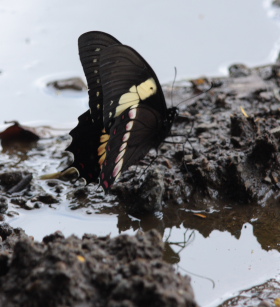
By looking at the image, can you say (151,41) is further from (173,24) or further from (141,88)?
(141,88)

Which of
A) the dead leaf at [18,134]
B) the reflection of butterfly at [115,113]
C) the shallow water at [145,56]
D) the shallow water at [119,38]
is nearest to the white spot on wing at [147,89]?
the reflection of butterfly at [115,113]

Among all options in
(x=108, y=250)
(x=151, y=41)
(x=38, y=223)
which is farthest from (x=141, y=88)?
(x=151, y=41)

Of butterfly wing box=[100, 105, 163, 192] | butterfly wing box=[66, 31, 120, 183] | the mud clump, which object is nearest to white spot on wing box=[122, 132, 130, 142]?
butterfly wing box=[100, 105, 163, 192]

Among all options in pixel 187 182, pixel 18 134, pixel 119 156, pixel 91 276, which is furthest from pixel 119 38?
pixel 91 276

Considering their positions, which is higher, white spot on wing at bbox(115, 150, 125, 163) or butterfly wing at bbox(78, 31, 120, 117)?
butterfly wing at bbox(78, 31, 120, 117)

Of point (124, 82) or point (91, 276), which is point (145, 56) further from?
point (91, 276)

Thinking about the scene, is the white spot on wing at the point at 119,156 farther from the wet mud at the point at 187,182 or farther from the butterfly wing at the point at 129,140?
the wet mud at the point at 187,182

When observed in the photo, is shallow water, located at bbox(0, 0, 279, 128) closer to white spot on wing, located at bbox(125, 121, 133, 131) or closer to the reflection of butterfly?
the reflection of butterfly
